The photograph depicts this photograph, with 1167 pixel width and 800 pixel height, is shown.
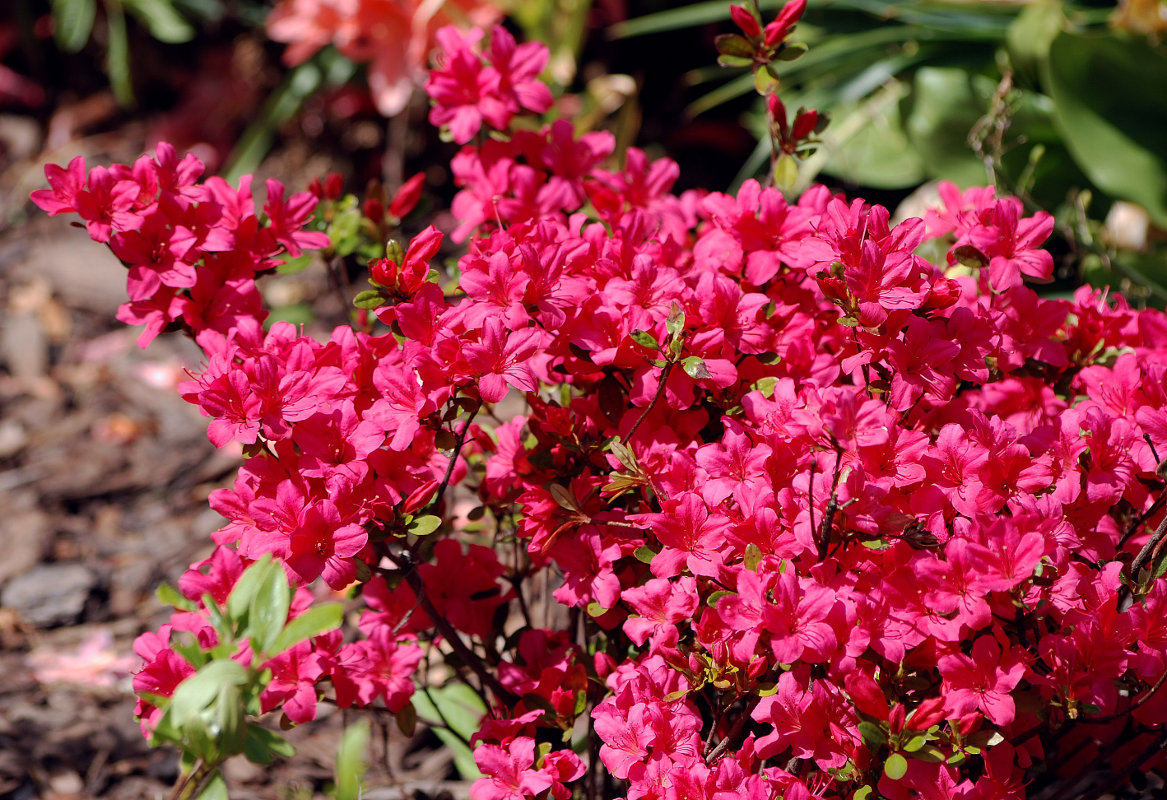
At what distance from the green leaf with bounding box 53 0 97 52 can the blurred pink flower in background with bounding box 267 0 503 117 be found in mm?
818

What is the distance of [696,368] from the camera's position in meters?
0.93

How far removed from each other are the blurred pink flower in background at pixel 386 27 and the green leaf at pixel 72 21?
82cm

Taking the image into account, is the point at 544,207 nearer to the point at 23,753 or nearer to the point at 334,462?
the point at 334,462

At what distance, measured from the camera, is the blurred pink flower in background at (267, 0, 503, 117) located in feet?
9.68

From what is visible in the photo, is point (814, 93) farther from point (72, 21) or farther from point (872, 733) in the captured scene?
point (72, 21)

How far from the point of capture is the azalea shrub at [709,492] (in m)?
0.89

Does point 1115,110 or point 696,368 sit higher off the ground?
point 696,368

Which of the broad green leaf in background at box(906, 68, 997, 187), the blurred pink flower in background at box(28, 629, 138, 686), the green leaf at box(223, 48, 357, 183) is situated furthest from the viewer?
the green leaf at box(223, 48, 357, 183)

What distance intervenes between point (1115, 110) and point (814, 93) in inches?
29.3

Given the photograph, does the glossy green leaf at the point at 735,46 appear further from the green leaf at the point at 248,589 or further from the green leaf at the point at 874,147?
the green leaf at the point at 874,147

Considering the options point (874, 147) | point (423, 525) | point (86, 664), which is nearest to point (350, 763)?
point (423, 525)

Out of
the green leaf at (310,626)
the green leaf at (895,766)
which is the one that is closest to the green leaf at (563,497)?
the green leaf at (310,626)

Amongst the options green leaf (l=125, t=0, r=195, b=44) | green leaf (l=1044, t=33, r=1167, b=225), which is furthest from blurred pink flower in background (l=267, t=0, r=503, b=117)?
green leaf (l=1044, t=33, r=1167, b=225)

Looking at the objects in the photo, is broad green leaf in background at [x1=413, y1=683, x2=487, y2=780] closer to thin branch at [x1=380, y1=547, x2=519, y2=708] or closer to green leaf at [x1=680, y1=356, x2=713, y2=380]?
thin branch at [x1=380, y1=547, x2=519, y2=708]
